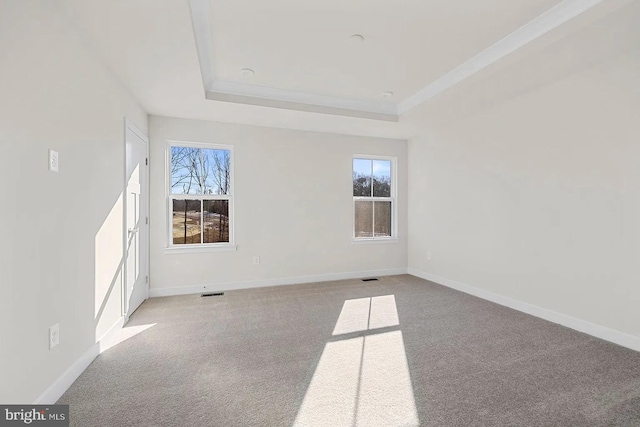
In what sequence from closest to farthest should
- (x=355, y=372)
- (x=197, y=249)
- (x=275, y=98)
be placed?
(x=355, y=372)
(x=275, y=98)
(x=197, y=249)

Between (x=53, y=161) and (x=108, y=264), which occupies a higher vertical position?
(x=53, y=161)

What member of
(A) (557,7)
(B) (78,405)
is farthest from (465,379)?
(A) (557,7)

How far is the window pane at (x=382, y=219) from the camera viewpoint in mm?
5234

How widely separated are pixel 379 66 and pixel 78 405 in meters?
3.58

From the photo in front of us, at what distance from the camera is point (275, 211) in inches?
177

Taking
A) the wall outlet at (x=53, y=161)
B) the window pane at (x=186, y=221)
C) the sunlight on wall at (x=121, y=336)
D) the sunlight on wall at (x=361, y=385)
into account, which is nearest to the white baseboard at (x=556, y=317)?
the sunlight on wall at (x=361, y=385)

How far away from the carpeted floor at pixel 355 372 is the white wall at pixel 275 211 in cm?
92

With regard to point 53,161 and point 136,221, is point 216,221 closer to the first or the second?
point 136,221

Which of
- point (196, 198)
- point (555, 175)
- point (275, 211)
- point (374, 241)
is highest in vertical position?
point (555, 175)

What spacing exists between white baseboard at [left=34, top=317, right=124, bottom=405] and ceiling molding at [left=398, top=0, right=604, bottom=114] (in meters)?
4.09

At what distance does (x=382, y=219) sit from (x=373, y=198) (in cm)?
43

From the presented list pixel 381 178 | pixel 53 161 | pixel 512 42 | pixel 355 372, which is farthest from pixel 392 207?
pixel 53 161

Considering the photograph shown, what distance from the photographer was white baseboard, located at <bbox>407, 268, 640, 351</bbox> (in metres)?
2.50

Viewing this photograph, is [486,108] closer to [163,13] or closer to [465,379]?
[465,379]
